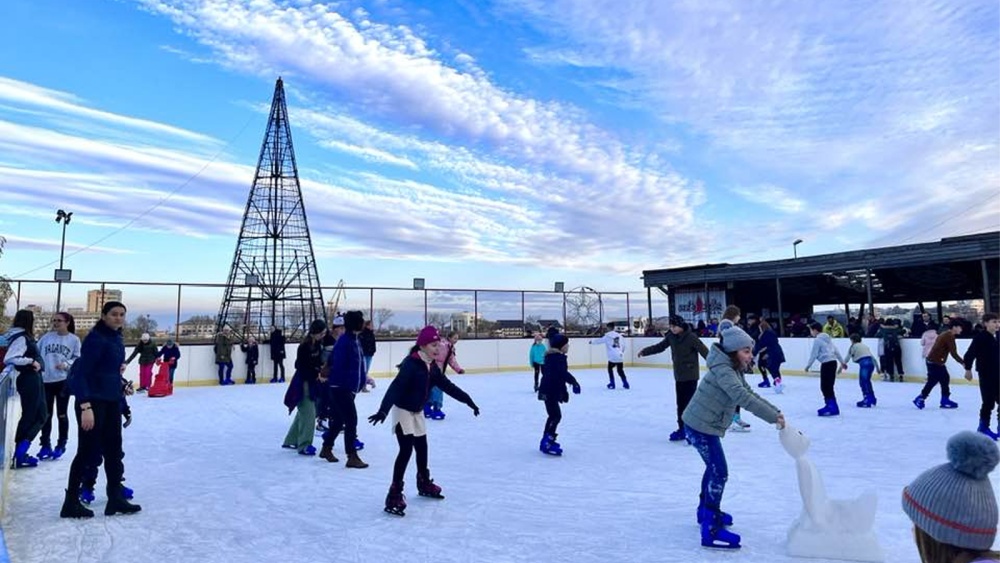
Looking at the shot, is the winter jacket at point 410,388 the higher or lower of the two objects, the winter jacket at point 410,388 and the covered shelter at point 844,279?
the lower

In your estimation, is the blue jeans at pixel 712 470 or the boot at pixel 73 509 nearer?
the blue jeans at pixel 712 470

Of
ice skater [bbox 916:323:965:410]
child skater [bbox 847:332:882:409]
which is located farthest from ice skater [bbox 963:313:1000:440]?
child skater [bbox 847:332:882:409]

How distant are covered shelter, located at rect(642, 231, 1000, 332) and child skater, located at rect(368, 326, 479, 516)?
18608mm

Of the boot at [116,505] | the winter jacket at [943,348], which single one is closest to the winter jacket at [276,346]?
the boot at [116,505]

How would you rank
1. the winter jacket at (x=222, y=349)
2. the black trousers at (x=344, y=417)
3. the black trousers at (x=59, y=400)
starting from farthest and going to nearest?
the winter jacket at (x=222, y=349)
the black trousers at (x=344, y=417)
the black trousers at (x=59, y=400)

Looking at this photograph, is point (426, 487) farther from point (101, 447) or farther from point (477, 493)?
point (101, 447)

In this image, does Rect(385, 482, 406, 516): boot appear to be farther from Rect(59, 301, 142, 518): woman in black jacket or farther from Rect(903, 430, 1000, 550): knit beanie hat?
Rect(903, 430, 1000, 550): knit beanie hat

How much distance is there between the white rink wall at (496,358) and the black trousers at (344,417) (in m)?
11.8

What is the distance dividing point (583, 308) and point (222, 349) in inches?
483

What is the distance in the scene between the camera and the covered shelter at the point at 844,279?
18875 mm

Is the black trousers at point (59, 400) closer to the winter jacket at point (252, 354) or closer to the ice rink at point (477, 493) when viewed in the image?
the ice rink at point (477, 493)

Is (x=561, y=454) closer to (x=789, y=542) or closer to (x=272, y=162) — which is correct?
(x=789, y=542)

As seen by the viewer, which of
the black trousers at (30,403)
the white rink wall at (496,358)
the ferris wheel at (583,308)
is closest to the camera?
the black trousers at (30,403)

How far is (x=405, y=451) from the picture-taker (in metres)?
4.70
